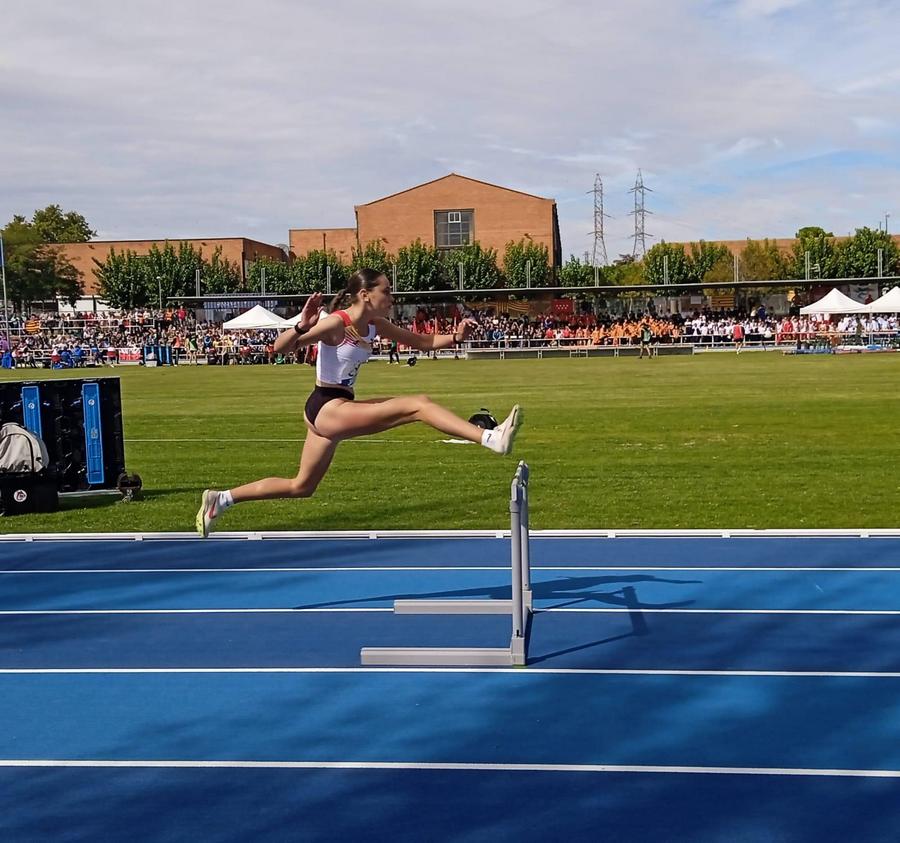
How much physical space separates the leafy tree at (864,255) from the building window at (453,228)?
3029cm

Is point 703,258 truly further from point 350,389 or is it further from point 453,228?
point 350,389

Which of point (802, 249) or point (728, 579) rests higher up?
Answer: point (802, 249)

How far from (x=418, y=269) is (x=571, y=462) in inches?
2690

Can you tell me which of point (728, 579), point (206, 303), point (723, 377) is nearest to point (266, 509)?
point (728, 579)

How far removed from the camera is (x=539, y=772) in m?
4.79

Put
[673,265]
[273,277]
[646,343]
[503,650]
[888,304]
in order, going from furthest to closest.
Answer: [673,265] → [273,277] → [646,343] → [888,304] → [503,650]

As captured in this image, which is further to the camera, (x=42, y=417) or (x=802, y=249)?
(x=802, y=249)

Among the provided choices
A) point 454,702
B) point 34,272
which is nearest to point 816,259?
point 34,272

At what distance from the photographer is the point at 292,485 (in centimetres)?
736

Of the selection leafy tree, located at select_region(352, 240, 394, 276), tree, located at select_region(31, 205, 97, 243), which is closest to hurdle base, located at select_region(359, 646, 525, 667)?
leafy tree, located at select_region(352, 240, 394, 276)

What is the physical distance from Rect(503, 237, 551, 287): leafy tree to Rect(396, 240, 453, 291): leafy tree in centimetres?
539

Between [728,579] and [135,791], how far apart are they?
16.3 ft

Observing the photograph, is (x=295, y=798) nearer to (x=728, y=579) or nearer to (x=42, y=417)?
(x=728, y=579)

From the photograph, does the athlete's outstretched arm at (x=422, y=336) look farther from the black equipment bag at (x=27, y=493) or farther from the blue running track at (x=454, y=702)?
the black equipment bag at (x=27, y=493)
